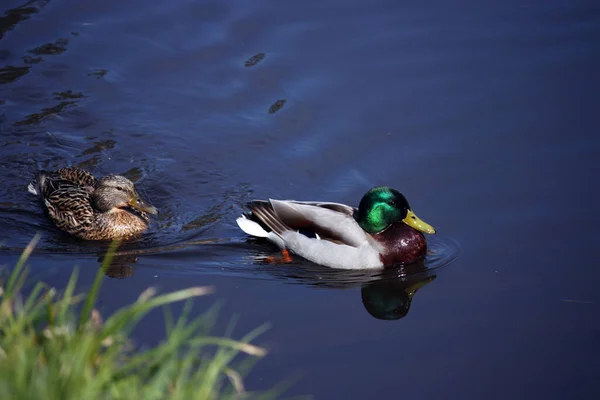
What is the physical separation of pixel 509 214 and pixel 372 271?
1519 millimetres

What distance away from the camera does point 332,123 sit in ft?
34.1

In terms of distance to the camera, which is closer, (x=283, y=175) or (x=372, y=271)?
(x=372, y=271)

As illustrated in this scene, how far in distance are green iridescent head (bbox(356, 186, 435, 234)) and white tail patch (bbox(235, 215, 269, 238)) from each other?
3.42 feet

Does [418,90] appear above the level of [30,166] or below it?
above

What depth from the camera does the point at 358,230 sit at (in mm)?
8617

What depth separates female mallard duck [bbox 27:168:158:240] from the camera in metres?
8.94

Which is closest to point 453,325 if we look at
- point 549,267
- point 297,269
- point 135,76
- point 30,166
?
point 549,267

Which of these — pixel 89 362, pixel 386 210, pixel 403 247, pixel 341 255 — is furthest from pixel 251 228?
pixel 89 362

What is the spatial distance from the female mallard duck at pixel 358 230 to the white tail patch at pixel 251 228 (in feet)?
0.15

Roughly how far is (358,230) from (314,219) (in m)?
0.45

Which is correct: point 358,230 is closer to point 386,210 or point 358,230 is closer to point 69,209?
point 386,210

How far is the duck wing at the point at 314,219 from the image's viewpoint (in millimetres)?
8555

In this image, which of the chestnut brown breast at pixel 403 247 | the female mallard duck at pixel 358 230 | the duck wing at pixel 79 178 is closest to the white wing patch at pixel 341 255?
the female mallard duck at pixel 358 230

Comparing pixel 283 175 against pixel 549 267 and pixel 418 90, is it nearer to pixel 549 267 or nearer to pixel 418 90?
pixel 418 90
